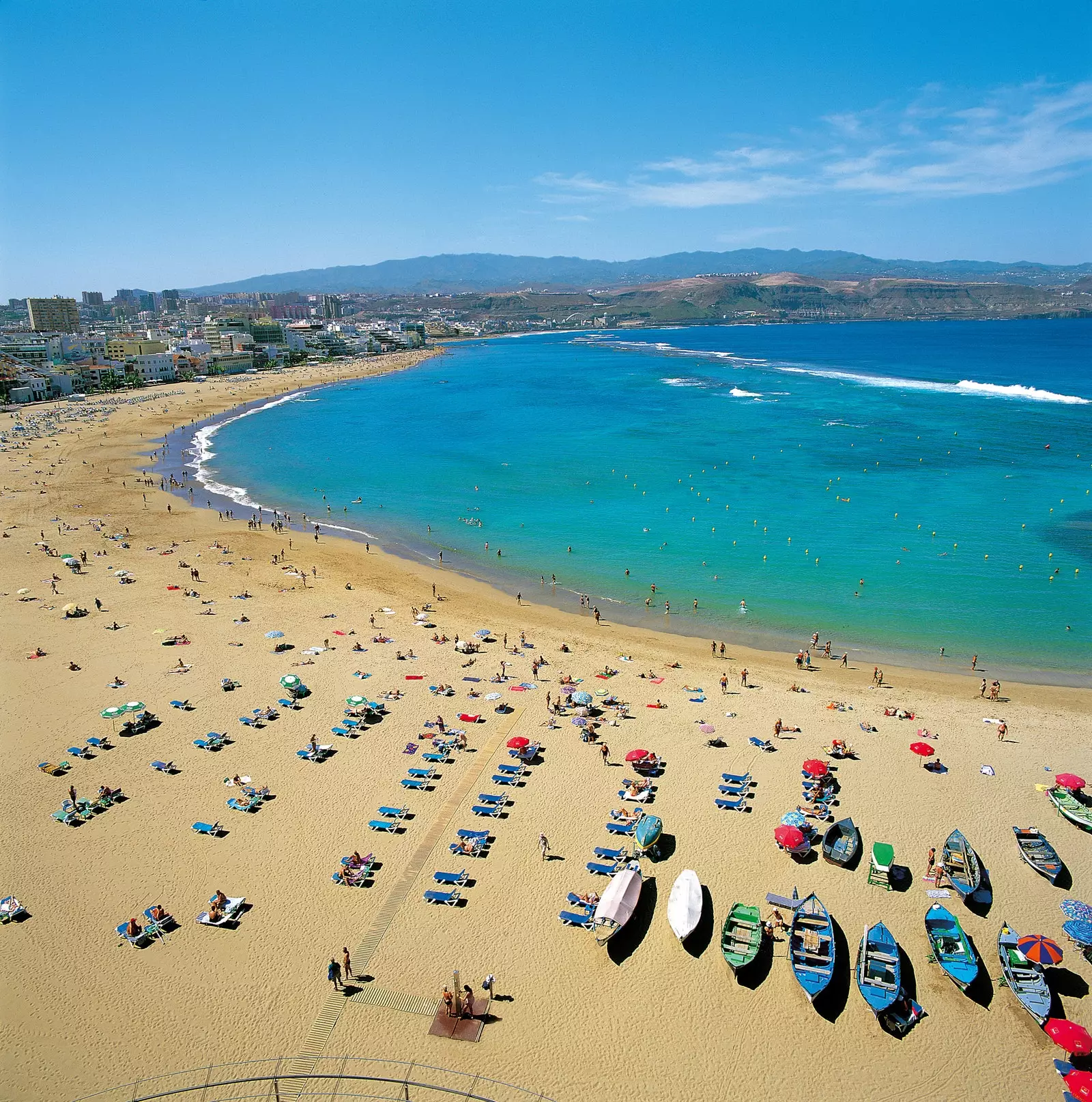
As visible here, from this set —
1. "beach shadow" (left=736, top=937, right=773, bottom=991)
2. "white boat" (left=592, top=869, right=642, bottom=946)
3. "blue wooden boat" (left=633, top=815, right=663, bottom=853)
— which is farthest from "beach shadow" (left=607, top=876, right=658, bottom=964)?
"beach shadow" (left=736, top=937, right=773, bottom=991)

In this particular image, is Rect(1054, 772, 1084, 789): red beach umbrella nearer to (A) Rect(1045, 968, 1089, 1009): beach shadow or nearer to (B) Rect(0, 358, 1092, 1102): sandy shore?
(B) Rect(0, 358, 1092, 1102): sandy shore

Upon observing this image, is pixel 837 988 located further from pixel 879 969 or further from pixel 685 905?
pixel 685 905

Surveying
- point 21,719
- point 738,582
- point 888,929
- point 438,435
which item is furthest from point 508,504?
point 888,929

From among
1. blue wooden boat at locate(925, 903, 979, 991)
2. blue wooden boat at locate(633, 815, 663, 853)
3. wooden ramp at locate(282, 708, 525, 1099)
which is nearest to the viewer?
wooden ramp at locate(282, 708, 525, 1099)

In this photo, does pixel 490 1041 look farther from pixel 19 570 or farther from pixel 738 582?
pixel 19 570

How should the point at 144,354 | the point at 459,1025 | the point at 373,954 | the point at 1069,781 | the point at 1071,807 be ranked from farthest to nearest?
1. the point at 144,354
2. the point at 1069,781
3. the point at 1071,807
4. the point at 373,954
5. the point at 459,1025

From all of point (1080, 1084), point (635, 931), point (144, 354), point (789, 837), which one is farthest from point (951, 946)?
point (144, 354)
